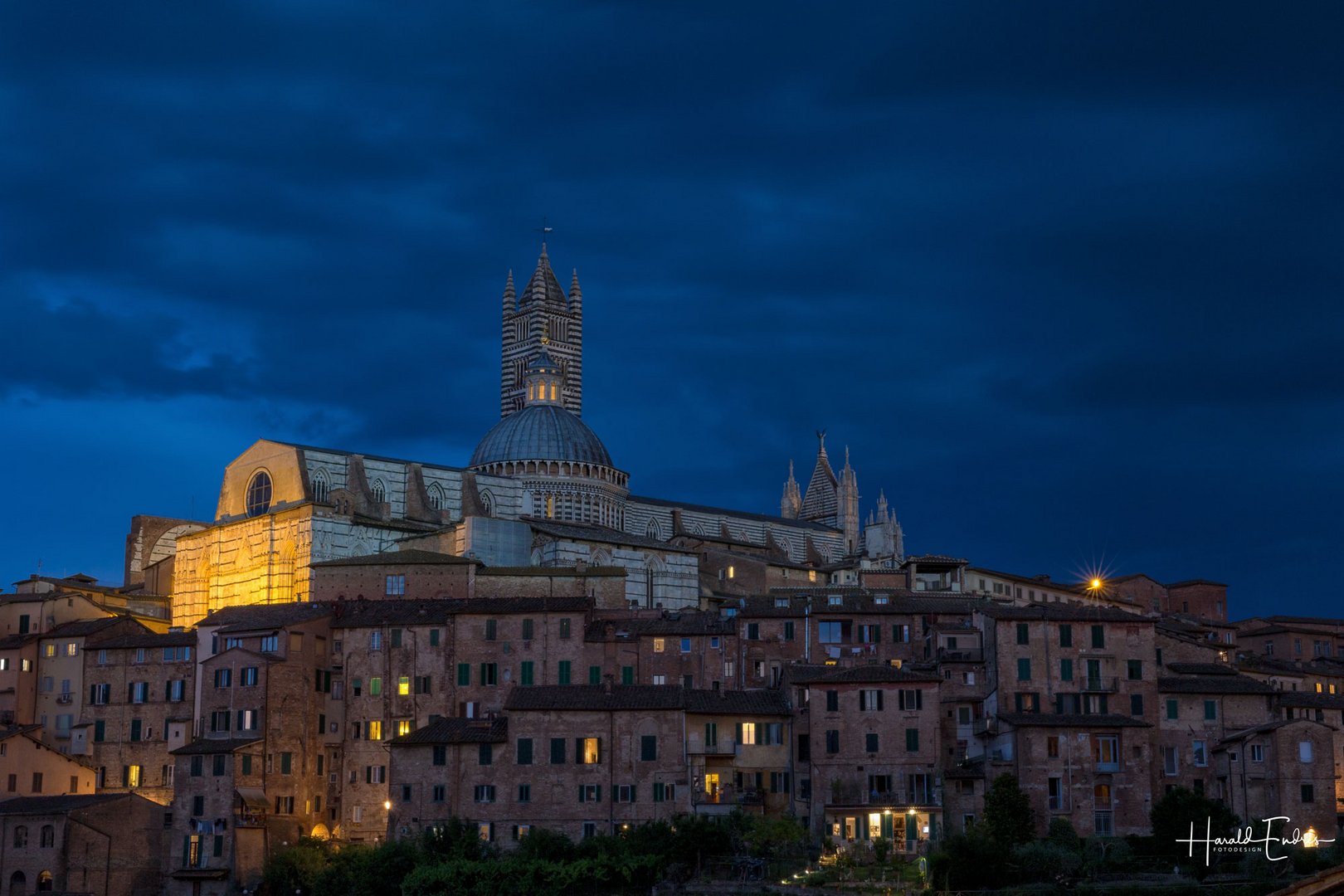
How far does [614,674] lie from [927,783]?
12.8 m

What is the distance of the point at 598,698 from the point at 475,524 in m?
26.5

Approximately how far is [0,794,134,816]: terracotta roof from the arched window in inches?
1019

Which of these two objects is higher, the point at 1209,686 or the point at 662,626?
the point at 662,626

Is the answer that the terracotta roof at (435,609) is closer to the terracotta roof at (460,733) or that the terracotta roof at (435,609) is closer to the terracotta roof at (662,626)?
the terracotta roof at (662,626)

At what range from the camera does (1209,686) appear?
216ft

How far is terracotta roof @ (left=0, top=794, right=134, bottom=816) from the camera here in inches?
2542

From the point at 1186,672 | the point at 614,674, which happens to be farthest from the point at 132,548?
the point at 1186,672

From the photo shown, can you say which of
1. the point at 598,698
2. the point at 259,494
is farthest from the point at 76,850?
the point at 259,494

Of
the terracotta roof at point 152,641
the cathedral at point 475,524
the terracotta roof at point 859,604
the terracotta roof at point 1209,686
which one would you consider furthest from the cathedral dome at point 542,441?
the terracotta roof at point 1209,686

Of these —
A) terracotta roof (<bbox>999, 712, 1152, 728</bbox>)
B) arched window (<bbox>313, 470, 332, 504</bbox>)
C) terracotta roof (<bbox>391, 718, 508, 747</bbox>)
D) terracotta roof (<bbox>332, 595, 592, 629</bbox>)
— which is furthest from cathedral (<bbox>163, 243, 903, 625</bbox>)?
terracotta roof (<bbox>999, 712, 1152, 728</bbox>)

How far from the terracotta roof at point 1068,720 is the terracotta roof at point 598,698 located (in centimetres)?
1147

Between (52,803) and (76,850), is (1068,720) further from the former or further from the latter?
(52,803)

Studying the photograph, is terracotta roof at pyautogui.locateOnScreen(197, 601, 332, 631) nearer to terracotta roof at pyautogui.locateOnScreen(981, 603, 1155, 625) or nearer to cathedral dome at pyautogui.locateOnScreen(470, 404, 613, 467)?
terracotta roof at pyautogui.locateOnScreen(981, 603, 1155, 625)

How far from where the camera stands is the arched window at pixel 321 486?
9056cm
